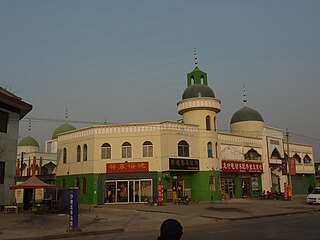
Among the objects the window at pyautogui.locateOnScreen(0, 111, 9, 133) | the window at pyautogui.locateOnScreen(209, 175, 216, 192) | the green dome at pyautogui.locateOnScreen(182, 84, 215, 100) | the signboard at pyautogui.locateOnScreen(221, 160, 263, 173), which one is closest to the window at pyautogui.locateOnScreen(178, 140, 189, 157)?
the window at pyautogui.locateOnScreen(209, 175, 216, 192)

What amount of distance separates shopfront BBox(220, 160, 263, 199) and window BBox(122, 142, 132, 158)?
1039cm

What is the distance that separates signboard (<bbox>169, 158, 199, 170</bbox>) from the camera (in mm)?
34344

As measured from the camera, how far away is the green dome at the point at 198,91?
3941 cm

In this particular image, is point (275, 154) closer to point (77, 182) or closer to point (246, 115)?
point (246, 115)

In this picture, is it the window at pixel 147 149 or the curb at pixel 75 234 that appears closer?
the curb at pixel 75 234

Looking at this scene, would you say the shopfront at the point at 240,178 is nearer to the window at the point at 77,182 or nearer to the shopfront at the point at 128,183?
the shopfront at the point at 128,183

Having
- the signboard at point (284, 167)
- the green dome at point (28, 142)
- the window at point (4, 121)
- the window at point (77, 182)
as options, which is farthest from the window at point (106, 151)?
the green dome at point (28, 142)

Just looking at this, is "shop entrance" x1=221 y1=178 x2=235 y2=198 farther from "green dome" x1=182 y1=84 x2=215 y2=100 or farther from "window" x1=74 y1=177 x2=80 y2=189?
"window" x1=74 y1=177 x2=80 y2=189

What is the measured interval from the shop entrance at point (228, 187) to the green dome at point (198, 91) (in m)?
9.29

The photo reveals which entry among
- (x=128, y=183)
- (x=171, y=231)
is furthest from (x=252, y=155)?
(x=171, y=231)

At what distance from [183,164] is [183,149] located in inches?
63.3

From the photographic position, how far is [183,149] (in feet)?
119

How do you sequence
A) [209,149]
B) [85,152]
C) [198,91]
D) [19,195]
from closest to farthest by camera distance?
[19,195] < [85,152] < [209,149] < [198,91]

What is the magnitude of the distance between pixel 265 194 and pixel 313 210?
1605 cm
